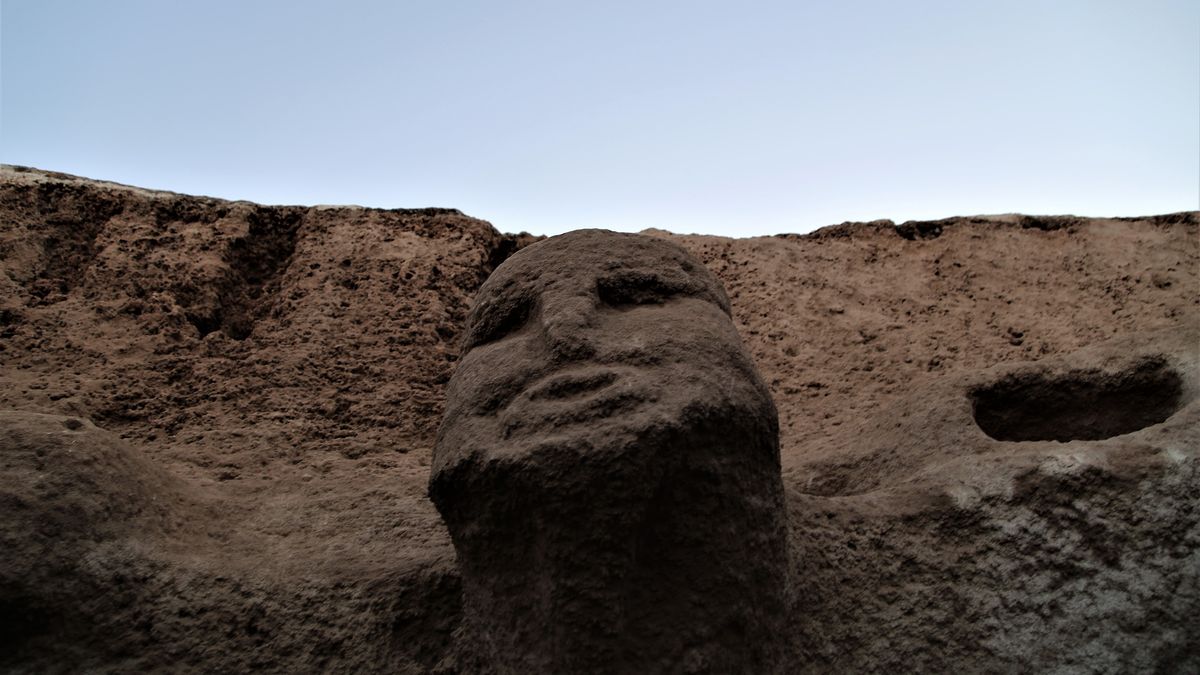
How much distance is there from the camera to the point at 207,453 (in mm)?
3898

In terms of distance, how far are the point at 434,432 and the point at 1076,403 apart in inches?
84.9

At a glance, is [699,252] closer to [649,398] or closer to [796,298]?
[796,298]

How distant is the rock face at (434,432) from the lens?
293cm

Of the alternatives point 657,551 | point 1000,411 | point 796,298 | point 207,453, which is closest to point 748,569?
point 657,551

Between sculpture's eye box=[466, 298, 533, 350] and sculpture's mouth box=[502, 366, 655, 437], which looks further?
sculpture's eye box=[466, 298, 533, 350]

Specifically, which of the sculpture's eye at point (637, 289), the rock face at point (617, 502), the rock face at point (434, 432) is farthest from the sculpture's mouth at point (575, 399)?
the rock face at point (434, 432)

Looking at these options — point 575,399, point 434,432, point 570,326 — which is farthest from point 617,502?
point 434,432

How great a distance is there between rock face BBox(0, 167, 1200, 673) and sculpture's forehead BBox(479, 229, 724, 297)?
71 cm

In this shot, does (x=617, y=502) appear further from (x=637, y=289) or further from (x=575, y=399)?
(x=637, y=289)

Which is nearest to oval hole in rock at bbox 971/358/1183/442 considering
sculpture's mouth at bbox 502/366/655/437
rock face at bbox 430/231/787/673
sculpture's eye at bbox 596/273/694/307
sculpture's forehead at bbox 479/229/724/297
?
sculpture's forehead at bbox 479/229/724/297

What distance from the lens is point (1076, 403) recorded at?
3920 millimetres

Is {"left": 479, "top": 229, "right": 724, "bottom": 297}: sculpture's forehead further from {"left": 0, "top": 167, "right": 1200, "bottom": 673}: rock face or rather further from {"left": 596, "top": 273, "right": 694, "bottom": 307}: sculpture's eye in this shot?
{"left": 0, "top": 167, "right": 1200, "bottom": 673}: rock face

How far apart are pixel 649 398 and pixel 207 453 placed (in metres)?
1.93

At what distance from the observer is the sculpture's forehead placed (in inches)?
122
